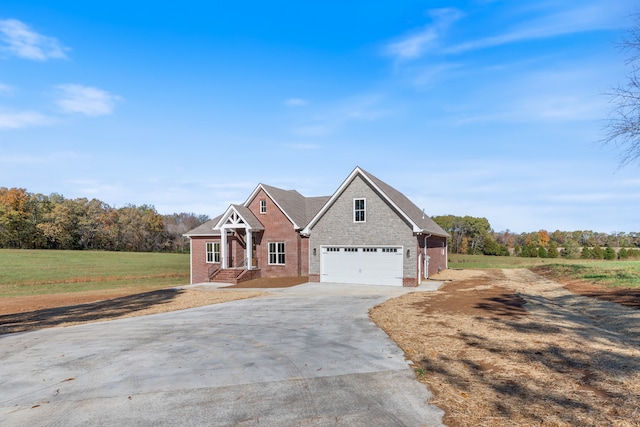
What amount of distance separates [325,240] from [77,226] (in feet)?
280

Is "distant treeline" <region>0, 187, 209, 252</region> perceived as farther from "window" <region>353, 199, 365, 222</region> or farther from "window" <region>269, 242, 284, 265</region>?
"window" <region>353, 199, 365, 222</region>

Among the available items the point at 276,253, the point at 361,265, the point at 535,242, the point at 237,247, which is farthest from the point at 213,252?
the point at 535,242

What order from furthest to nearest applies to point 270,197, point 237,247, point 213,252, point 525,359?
point 213,252, point 237,247, point 270,197, point 525,359

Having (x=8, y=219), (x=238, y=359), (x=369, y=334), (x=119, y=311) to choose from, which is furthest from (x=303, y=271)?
(x=8, y=219)

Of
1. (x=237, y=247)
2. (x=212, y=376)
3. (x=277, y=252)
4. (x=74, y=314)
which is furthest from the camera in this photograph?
(x=237, y=247)

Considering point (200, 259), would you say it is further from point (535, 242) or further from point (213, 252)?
point (535, 242)

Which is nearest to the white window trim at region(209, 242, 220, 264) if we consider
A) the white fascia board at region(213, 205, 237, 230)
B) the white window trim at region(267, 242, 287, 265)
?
the white fascia board at region(213, 205, 237, 230)

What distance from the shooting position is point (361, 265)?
978 inches

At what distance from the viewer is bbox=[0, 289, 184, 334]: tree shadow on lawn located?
13.5 meters

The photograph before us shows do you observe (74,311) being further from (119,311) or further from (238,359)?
(238,359)

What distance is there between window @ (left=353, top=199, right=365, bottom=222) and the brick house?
7 centimetres

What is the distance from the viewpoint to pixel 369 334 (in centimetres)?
1037

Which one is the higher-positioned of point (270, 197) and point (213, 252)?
point (270, 197)

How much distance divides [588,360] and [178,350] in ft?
28.4
